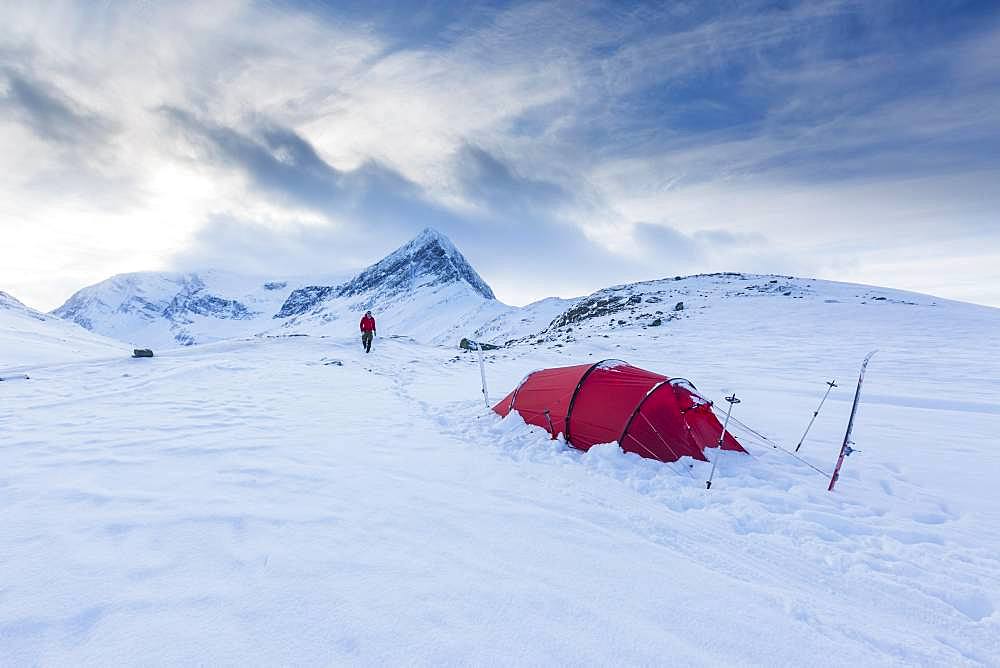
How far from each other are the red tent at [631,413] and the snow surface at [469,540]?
32 centimetres

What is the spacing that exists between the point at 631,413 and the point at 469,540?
379 cm

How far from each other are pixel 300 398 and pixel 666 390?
874cm

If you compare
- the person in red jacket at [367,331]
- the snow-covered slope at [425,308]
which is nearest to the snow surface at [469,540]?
the person in red jacket at [367,331]

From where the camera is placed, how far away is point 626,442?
6.88m

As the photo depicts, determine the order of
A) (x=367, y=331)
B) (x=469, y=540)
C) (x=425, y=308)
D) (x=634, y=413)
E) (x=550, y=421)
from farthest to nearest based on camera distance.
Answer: (x=425, y=308) → (x=367, y=331) → (x=550, y=421) → (x=634, y=413) → (x=469, y=540)

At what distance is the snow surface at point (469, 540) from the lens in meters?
2.84

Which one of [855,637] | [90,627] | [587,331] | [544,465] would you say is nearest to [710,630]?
[855,637]

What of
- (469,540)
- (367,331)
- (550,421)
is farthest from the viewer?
(367,331)

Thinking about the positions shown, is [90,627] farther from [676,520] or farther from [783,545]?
[783,545]

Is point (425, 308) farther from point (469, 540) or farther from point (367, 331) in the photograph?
point (469, 540)

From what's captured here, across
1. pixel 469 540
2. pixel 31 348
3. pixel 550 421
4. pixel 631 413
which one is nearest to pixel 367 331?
pixel 31 348

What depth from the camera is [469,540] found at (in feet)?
13.6

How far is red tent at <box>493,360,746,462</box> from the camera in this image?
6.85m

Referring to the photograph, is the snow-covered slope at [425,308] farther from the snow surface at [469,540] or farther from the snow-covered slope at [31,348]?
the snow surface at [469,540]
